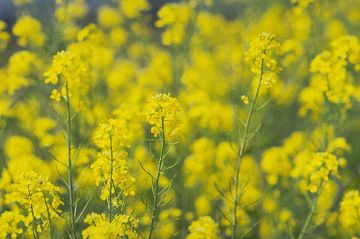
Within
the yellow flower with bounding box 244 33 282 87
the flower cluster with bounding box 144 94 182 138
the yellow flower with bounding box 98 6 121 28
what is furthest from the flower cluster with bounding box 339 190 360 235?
the yellow flower with bounding box 98 6 121 28

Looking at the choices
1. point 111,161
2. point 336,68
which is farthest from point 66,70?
point 336,68

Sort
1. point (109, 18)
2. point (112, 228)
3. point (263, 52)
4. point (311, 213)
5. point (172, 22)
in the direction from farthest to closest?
point (109, 18)
point (172, 22)
point (311, 213)
point (263, 52)
point (112, 228)

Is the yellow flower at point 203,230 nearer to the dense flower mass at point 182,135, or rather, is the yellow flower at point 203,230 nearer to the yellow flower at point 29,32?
the dense flower mass at point 182,135

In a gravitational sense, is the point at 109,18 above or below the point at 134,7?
above

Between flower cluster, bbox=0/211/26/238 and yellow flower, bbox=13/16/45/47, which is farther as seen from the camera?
yellow flower, bbox=13/16/45/47

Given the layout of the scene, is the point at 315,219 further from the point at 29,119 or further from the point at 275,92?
the point at 29,119

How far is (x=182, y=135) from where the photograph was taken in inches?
155

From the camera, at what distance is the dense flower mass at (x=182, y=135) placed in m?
2.93

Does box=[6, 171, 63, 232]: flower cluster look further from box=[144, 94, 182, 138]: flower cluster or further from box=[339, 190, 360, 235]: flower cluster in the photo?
box=[339, 190, 360, 235]: flower cluster

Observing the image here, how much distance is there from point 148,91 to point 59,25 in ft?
3.28

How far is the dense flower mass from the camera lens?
293cm

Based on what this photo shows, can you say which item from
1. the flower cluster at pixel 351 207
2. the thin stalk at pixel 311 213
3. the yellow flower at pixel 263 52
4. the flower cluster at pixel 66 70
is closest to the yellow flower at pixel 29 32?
the flower cluster at pixel 66 70

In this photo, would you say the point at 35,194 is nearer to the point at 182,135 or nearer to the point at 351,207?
the point at 182,135

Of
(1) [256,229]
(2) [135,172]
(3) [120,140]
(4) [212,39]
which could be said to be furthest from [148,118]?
(4) [212,39]
